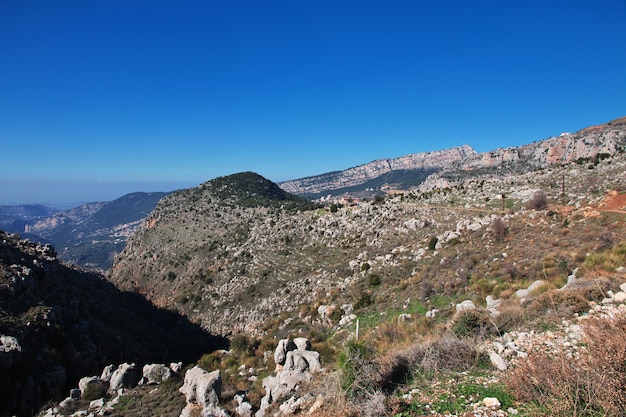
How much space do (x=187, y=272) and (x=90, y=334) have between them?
2252 cm

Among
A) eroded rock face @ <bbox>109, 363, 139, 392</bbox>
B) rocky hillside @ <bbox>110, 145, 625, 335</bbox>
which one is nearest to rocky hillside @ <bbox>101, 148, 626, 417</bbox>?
rocky hillside @ <bbox>110, 145, 625, 335</bbox>

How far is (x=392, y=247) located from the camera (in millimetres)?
26672

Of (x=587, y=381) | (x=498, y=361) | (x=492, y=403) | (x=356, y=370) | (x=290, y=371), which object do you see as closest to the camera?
(x=587, y=381)

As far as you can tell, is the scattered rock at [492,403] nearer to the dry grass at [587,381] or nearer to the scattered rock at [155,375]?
the dry grass at [587,381]

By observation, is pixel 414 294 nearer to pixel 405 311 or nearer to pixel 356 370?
pixel 405 311

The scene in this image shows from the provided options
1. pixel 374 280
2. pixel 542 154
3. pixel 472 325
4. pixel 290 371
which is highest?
pixel 542 154

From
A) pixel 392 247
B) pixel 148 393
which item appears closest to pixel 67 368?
pixel 148 393

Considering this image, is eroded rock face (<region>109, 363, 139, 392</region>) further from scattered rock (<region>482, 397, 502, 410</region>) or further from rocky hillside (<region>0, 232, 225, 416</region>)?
scattered rock (<region>482, 397, 502, 410</region>)

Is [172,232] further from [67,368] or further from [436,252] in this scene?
[436,252]

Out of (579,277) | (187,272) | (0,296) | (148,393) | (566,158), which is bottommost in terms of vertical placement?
(187,272)

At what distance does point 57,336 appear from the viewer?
19.3 m

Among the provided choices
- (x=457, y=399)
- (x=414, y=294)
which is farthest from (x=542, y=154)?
(x=457, y=399)

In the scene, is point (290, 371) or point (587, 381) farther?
point (290, 371)

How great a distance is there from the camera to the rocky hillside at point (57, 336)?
51.5 feet
